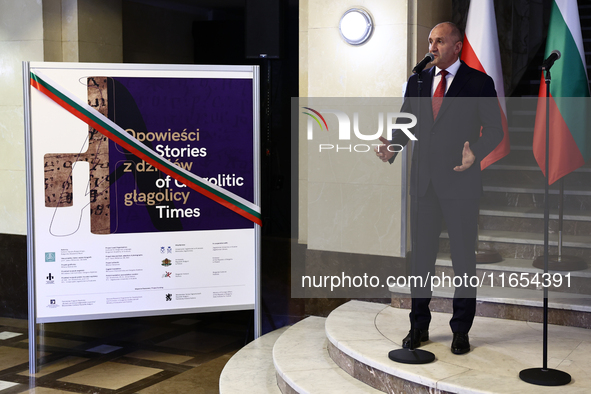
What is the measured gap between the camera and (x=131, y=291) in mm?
3650

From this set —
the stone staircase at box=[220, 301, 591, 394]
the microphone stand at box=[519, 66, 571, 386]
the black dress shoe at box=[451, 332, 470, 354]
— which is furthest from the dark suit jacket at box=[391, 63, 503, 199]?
the stone staircase at box=[220, 301, 591, 394]

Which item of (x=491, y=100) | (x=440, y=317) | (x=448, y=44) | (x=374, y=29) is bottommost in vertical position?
(x=440, y=317)

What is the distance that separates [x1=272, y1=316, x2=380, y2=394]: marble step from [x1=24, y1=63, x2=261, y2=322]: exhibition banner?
Answer: 0.42 meters

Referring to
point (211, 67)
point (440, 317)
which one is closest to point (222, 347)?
point (440, 317)

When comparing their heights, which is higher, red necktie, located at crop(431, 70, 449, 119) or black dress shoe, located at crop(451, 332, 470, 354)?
red necktie, located at crop(431, 70, 449, 119)

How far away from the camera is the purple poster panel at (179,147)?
3.61m

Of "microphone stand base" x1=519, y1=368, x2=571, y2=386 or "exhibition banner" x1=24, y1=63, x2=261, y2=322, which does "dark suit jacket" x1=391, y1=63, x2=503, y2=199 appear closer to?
"microphone stand base" x1=519, y1=368, x2=571, y2=386

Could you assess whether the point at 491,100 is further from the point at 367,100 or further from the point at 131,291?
the point at 131,291

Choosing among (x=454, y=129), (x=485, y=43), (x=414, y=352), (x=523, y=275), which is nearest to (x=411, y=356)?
(x=414, y=352)

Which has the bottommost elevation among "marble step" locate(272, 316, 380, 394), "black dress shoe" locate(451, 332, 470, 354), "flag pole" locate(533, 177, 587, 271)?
"marble step" locate(272, 316, 380, 394)

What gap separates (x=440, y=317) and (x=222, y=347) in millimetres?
1563

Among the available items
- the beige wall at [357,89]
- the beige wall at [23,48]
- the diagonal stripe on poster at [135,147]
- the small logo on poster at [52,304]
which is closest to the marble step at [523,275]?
the beige wall at [357,89]

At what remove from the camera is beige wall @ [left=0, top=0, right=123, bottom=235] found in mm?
4715

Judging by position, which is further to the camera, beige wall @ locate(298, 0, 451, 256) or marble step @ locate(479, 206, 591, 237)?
marble step @ locate(479, 206, 591, 237)
